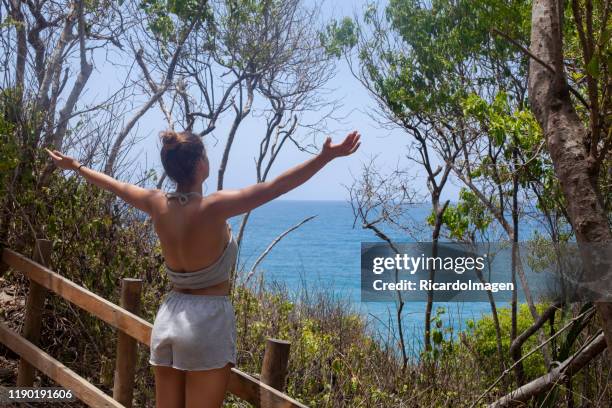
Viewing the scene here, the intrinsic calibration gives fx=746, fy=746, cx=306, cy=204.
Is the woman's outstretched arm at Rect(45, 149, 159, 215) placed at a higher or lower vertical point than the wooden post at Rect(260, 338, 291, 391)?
higher

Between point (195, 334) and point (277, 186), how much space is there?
21.3 inches

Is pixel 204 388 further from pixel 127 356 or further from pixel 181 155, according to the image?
pixel 127 356

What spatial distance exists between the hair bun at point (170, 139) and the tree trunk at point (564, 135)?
1.15 metres

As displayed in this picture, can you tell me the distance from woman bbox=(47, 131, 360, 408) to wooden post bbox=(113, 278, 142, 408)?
1010 millimetres

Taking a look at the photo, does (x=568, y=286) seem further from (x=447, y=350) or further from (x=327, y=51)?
(x=327, y=51)

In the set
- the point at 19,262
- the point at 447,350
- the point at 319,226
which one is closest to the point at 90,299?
the point at 19,262

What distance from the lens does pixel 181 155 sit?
2385mm

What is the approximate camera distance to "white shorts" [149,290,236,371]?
2.33 metres

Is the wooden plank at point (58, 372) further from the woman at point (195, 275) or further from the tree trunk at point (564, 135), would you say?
the tree trunk at point (564, 135)

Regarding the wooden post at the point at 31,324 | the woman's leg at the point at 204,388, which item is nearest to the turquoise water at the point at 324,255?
the wooden post at the point at 31,324

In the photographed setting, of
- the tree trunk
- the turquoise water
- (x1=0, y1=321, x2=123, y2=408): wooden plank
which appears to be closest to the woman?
the tree trunk

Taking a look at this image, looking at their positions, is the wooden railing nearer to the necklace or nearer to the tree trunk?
the necklace

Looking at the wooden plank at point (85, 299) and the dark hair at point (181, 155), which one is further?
the wooden plank at point (85, 299)

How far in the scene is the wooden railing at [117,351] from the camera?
260cm
